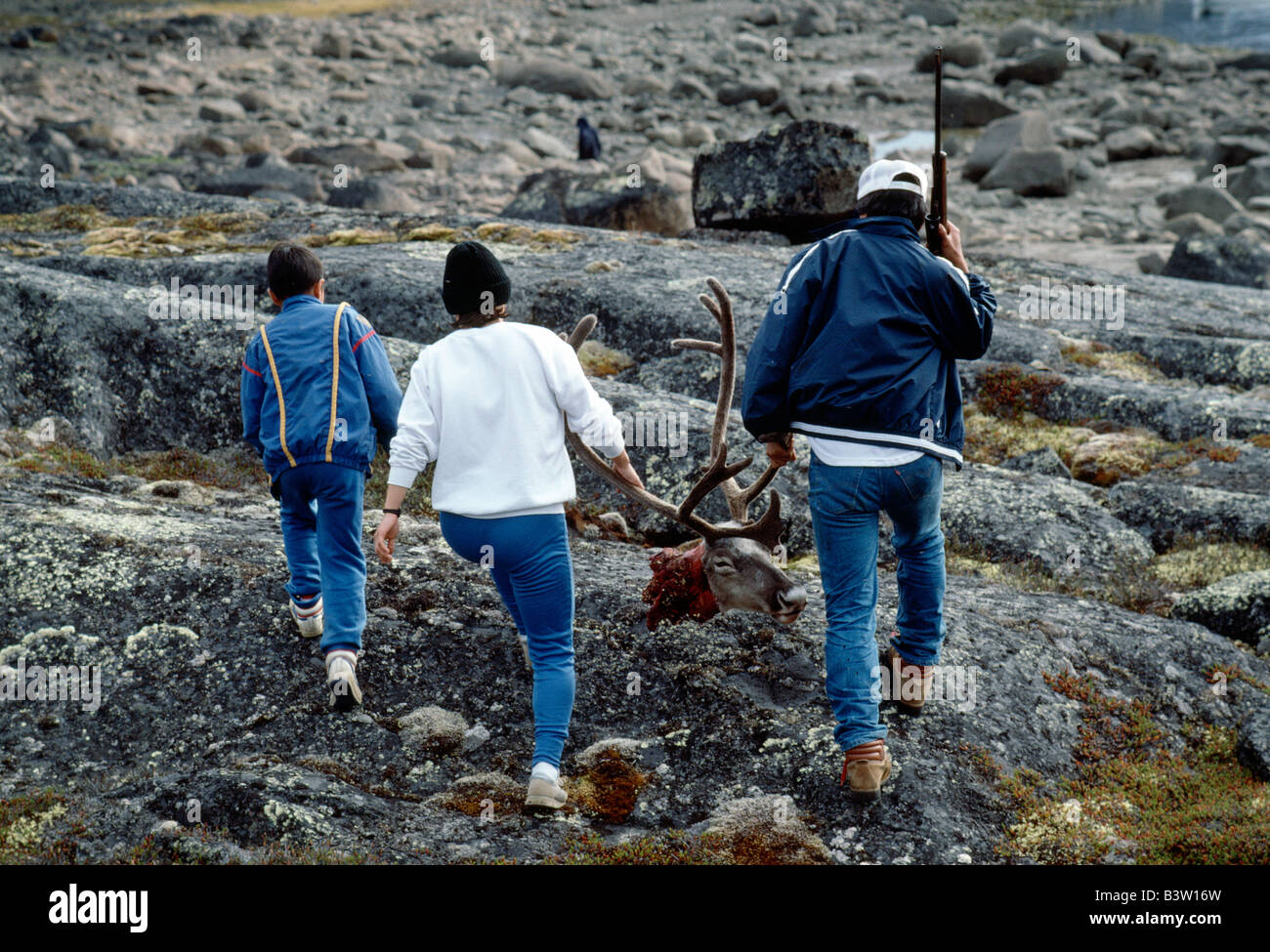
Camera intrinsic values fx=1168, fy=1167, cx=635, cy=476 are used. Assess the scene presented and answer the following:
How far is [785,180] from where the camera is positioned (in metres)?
19.4

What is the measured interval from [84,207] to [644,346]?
11114 millimetres

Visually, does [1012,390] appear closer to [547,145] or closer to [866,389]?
[866,389]

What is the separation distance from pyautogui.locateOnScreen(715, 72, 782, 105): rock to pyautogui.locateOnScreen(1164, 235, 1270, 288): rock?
89.7 feet

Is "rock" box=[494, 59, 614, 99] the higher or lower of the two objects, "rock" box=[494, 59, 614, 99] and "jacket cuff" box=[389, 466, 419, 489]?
the higher

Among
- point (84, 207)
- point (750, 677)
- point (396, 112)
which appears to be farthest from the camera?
point (396, 112)

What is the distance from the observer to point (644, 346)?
13.6 meters

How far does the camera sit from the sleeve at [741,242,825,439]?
580cm

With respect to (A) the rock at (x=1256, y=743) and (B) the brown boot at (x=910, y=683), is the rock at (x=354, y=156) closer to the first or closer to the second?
(B) the brown boot at (x=910, y=683)

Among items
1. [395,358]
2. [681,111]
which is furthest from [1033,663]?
[681,111]

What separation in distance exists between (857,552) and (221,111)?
42193 mm

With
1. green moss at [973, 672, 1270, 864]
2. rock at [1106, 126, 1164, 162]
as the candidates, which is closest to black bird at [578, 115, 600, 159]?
rock at [1106, 126, 1164, 162]

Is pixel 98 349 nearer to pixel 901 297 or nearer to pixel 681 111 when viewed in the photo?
pixel 901 297

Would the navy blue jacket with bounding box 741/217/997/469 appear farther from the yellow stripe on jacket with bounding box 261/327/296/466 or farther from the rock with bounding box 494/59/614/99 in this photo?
the rock with bounding box 494/59/614/99

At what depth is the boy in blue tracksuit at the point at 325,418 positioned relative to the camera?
6660 millimetres
